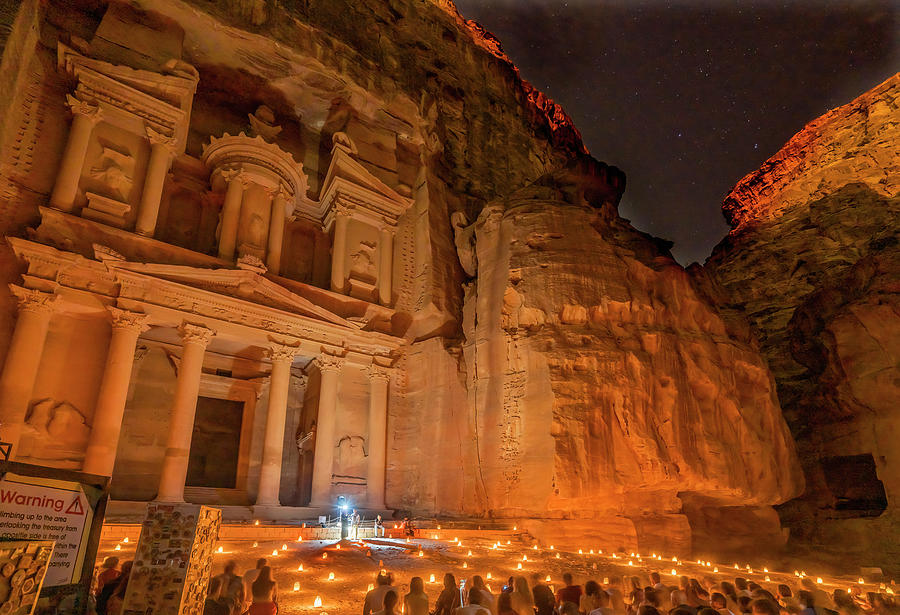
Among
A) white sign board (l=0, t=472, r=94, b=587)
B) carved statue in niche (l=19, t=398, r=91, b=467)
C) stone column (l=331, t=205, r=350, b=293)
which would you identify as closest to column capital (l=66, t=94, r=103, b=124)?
stone column (l=331, t=205, r=350, b=293)

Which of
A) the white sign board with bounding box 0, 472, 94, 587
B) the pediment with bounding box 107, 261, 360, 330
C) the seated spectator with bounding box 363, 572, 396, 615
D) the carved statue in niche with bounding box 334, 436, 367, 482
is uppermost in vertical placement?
the pediment with bounding box 107, 261, 360, 330

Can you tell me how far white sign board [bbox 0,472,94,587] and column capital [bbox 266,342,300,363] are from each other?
44.9 ft

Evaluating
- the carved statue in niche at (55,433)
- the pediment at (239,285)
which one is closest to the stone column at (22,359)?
the carved statue in niche at (55,433)

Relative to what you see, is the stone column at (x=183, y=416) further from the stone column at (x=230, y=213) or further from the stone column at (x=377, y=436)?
the stone column at (x=377, y=436)

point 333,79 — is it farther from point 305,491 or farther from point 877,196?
point 877,196

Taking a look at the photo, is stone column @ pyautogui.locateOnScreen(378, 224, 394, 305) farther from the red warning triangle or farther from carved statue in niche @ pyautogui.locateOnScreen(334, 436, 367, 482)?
the red warning triangle

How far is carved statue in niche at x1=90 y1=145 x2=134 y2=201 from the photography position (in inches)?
667

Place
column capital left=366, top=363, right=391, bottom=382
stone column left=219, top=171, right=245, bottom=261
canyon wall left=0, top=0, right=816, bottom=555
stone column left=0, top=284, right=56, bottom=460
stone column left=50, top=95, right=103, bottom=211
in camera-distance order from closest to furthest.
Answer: stone column left=0, top=284, right=56, bottom=460
canyon wall left=0, top=0, right=816, bottom=555
stone column left=50, top=95, right=103, bottom=211
stone column left=219, top=171, right=245, bottom=261
column capital left=366, top=363, right=391, bottom=382

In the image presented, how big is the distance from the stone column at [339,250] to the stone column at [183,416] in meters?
5.27

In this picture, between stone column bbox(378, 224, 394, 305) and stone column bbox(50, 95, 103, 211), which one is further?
stone column bbox(378, 224, 394, 305)

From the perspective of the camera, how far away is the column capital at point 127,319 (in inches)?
598

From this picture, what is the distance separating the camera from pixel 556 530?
1409cm

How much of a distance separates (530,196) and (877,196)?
1700cm

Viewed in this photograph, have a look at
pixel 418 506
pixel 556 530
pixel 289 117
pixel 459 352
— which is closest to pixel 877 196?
pixel 459 352
